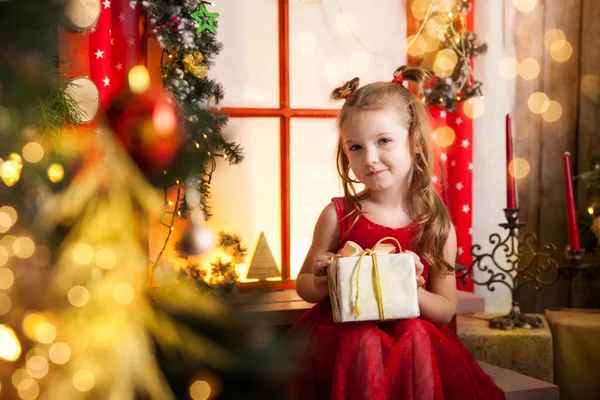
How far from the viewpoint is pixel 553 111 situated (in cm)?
206

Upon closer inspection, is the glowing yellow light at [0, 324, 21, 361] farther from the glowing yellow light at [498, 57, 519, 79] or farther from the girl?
the glowing yellow light at [498, 57, 519, 79]

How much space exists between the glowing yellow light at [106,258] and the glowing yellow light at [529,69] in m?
1.78

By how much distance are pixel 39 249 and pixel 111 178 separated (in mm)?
210

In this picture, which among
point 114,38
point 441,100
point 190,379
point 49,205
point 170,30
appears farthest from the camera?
point 441,100

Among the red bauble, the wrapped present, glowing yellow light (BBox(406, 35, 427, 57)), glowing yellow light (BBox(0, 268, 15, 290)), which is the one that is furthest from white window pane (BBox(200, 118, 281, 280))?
glowing yellow light (BBox(0, 268, 15, 290))

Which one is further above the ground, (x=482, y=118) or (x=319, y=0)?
(x=319, y=0)

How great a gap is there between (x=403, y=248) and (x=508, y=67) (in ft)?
3.69

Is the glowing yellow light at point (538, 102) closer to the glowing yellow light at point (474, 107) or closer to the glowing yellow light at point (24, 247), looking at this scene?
the glowing yellow light at point (474, 107)

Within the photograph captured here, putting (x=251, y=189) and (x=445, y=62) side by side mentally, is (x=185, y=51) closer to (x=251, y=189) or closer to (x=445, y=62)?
(x=251, y=189)

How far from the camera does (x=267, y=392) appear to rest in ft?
1.75

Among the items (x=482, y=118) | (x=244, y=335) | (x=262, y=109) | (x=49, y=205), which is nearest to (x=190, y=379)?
(x=244, y=335)

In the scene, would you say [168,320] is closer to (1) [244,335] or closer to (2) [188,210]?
(1) [244,335]

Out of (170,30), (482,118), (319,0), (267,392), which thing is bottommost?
(267,392)

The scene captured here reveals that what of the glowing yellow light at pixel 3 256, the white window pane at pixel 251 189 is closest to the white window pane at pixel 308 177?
the white window pane at pixel 251 189
